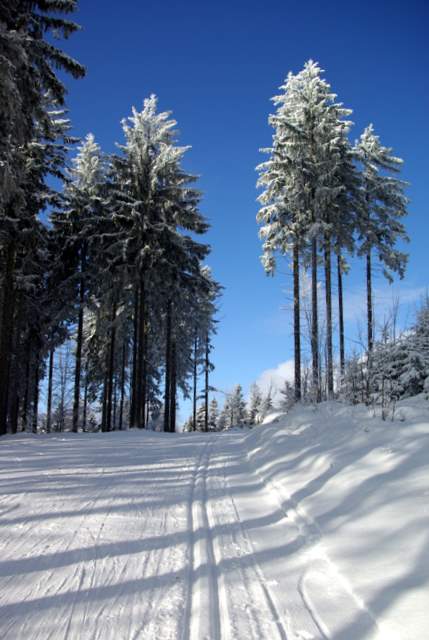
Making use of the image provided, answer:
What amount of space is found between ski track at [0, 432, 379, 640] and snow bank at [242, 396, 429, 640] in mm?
95

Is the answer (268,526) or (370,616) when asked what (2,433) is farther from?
(370,616)

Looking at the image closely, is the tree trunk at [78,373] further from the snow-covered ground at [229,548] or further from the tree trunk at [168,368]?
the snow-covered ground at [229,548]

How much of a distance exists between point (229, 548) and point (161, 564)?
696 mm

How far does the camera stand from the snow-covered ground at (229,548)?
263 centimetres

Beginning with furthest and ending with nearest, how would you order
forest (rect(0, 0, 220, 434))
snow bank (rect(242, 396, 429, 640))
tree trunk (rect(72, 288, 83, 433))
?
tree trunk (rect(72, 288, 83, 433)) → forest (rect(0, 0, 220, 434)) → snow bank (rect(242, 396, 429, 640))

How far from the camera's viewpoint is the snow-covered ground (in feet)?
8.64

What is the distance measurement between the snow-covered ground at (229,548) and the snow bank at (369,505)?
0.02 metres

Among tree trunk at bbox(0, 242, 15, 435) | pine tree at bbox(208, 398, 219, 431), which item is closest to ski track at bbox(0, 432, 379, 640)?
tree trunk at bbox(0, 242, 15, 435)

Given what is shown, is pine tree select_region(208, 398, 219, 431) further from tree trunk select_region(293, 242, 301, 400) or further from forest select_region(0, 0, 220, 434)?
tree trunk select_region(293, 242, 301, 400)

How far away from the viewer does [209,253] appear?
2183cm

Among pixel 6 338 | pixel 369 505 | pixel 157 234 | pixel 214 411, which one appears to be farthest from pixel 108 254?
pixel 214 411

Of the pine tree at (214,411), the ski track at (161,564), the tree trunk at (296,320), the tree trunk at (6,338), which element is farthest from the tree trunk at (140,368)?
the pine tree at (214,411)

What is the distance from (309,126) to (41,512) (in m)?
20.0

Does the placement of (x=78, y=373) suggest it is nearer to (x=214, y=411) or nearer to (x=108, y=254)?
(x=108, y=254)
